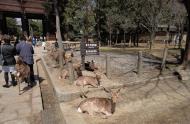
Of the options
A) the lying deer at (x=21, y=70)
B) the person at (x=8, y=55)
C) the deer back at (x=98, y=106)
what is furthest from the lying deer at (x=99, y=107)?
the person at (x=8, y=55)

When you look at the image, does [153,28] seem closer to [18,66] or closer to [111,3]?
[111,3]

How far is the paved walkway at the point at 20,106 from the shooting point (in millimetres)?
5773

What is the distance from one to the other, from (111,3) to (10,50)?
2523 centimetres

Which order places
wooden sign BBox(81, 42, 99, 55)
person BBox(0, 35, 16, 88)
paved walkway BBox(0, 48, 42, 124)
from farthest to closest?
wooden sign BBox(81, 42, 99, 55) → person BBox(0, 35, 16, 88) → paved walkway BBox(0, 48, 42, 124)

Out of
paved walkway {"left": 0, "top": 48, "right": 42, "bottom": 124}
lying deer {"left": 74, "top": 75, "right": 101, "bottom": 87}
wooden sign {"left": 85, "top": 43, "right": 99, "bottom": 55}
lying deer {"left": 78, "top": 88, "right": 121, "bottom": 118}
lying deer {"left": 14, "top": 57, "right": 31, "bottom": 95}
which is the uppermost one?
wooden sign {"left": 85, "top": 43, "right": 99, "bottom": 55}

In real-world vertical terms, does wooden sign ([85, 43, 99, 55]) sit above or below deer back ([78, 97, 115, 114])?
above

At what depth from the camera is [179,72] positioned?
926cm

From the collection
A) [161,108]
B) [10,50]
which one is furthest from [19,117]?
[161,108]

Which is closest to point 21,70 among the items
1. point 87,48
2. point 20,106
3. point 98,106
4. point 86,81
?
point 20,106

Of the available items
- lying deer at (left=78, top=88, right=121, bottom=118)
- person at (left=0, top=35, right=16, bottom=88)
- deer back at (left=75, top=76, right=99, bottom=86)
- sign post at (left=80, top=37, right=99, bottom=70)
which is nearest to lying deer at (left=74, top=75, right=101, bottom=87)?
deer back at (left=75, top=76, right=99, bottom=86)

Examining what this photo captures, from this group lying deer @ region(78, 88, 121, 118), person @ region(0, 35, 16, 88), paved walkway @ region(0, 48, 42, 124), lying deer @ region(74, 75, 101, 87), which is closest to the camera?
lying deer @ region(78, 88, 121, 118)

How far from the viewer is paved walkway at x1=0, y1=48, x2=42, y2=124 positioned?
227 inches

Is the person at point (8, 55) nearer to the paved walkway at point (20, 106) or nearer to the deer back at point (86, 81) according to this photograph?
the paved walkway at point (20, 106)

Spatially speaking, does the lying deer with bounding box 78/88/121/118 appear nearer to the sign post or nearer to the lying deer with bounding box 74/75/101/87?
the lying deer with bounding box 74/75/101/87
